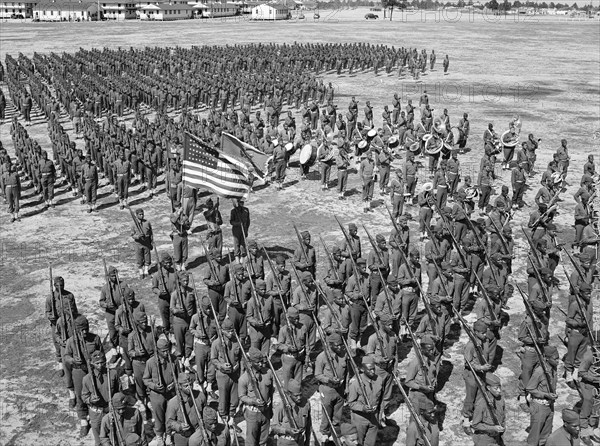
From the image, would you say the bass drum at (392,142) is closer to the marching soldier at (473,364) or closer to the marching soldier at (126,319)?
the marching soldier at (473,364)

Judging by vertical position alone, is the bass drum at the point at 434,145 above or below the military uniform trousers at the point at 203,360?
above

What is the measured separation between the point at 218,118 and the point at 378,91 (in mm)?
17786

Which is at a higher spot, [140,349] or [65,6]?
[65,6]

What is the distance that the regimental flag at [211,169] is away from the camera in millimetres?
15648

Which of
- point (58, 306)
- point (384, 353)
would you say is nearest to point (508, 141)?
point (384, 353)

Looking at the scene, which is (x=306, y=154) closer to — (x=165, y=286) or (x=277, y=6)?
(x=165, y=286)

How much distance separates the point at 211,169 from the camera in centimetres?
1578

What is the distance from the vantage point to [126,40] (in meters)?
70.5

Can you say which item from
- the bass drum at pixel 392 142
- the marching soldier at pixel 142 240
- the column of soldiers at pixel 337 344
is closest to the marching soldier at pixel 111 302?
the column of soldiers at pixel 337 344

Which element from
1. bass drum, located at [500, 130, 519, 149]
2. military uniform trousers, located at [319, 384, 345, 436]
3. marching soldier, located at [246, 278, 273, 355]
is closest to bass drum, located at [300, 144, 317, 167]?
bass drum, located at [500, 130, 519, 149]

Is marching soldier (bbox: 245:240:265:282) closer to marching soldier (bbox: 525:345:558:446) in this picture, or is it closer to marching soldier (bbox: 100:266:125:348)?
marching soldier (bbox: 100:266:125:348)

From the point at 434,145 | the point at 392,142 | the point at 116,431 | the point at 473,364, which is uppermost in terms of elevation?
the point at 434,145

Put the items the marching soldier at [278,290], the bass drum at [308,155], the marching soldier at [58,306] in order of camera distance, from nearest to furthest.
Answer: the marching soldier at [58,306]
the marching soldier at [278,290]
the bass drum at [308,155]

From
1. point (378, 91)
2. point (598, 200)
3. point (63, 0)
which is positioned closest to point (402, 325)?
point (598, 200)
